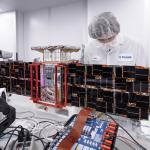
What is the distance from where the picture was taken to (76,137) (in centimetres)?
77

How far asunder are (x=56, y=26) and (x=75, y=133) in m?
2.29

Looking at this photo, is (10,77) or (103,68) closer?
(103,68)

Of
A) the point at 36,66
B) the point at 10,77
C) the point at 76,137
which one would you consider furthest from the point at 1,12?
the point at 76,137

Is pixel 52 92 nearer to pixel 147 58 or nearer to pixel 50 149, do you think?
pixel 50 149

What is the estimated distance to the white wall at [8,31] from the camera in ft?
10.1

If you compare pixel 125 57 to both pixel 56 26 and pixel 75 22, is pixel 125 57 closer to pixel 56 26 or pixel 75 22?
pixel 75 22

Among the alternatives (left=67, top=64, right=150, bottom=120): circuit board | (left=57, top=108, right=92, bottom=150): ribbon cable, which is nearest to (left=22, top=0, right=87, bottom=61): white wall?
(left=67, top=64, right=150, bottom=120): circuit board

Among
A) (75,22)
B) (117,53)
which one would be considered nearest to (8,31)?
(75,22)

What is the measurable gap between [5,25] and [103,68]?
2.63 metres

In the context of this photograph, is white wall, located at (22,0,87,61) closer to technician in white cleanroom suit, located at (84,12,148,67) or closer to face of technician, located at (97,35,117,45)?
technician in white cleanroom suit, located at (84,12,148,67)

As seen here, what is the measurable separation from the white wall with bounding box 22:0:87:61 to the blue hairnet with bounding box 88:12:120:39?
15.1 inches

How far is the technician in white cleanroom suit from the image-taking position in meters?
1.97

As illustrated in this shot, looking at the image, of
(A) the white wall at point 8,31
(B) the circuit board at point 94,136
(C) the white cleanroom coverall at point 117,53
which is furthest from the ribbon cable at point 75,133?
(A) the white wall at point 8,31

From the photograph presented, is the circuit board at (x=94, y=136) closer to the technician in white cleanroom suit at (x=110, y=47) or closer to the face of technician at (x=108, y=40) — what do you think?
the technician in white cleanroom suit at (x=110, y=47)
